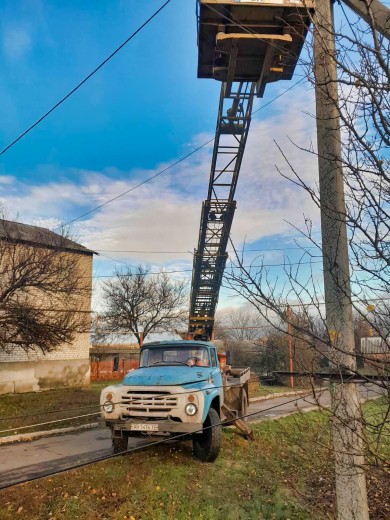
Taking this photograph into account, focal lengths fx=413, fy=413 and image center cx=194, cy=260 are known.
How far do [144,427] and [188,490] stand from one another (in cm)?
127

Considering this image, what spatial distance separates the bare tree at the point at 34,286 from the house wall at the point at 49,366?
96.4 inches

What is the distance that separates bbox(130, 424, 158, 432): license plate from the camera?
6.94 metres

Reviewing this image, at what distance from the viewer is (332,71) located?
2.61m

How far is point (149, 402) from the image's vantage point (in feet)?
23.6

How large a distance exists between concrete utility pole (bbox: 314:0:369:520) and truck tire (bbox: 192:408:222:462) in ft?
14.0

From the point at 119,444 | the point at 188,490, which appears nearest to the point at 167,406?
the point at 188,490

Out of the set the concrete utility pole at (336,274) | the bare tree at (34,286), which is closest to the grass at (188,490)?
the concrete utility pole at (336,274)

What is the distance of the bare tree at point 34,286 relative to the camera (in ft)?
42.5

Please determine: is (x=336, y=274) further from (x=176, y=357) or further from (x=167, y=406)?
(x=176, y=357)

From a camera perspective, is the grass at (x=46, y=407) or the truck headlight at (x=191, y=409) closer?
the truck headlight at (x=191, y=409)

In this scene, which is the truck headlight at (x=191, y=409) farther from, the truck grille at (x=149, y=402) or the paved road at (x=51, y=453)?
the paved road at (x=51, y=453)

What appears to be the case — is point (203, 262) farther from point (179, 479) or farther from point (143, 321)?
point (143, 321)

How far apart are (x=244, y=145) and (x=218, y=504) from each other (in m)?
11.3

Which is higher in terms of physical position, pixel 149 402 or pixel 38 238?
pixel 38 238
